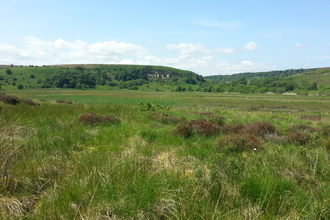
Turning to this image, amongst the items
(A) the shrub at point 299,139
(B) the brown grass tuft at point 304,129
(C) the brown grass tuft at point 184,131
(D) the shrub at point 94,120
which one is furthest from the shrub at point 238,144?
(B) the brown grass tuft at point 304,129

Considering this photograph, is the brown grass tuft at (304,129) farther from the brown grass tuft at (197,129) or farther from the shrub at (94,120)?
the shrub at (94,120)

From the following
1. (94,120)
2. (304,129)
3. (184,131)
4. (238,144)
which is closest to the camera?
(238,144)

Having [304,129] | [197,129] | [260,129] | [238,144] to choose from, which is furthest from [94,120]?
[304,129]

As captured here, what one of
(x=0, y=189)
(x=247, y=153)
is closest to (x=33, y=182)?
(x=0, y=189)

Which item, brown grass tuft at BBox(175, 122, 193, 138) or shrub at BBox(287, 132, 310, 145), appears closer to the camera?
shrub at BBox(287, 132, 310, 145)

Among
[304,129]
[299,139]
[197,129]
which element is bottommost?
[304,129]

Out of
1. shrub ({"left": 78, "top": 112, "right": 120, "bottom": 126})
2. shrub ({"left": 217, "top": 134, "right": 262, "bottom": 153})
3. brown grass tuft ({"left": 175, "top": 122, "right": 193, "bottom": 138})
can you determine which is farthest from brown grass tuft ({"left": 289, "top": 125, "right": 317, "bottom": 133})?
shrub ({"left": 78, "top": 112, "right": 120, "bottom": 126})

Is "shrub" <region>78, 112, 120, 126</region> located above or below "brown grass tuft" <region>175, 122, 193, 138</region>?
above

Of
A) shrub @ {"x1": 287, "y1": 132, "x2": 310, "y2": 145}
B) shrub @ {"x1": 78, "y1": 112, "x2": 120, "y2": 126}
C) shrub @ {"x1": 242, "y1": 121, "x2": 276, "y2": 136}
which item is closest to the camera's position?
shrub @ {"x1": 287, "y1": 132, "x2": 310, "y2": 145}

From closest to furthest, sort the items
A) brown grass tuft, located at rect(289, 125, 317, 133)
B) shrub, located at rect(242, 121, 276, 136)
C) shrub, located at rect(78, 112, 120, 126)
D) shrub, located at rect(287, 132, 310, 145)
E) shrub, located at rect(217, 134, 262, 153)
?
1. shrub, located at rect(217, 134, 262, 153)
2. shrub, located at rect(287, 132, 310, 145)
3. shrub, located at rect(242, 121, 276, 136)
4. shrub, located at rect(78, 112, 120, 126)
5. brown grass tuft, located at rect(289, 125, 317, 133)

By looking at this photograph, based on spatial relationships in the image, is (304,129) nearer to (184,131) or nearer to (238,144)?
(238,144)

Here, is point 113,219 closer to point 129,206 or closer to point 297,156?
point 129,206

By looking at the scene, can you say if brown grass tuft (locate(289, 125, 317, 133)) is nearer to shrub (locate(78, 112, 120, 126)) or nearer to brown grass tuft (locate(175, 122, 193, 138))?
brown grass tuft (locate(175, 122, 193, 138))

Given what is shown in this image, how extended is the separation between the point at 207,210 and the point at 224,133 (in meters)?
7.33
